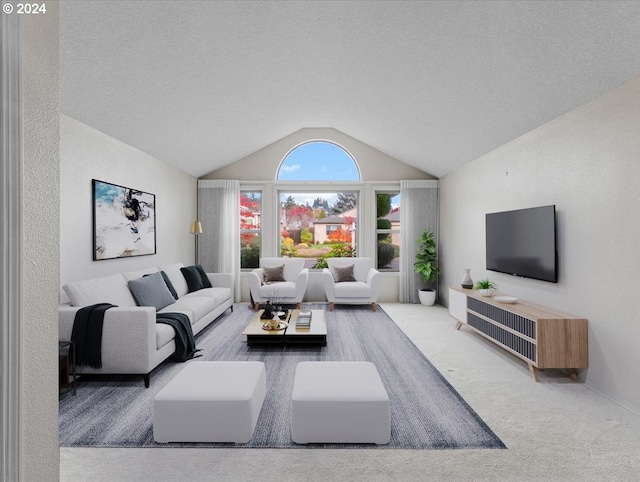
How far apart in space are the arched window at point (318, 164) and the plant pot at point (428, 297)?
97.0 inches

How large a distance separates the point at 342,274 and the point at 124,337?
4015mm

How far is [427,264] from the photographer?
21.2 feet

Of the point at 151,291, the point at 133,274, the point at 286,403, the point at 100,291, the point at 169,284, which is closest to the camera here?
the point at 286,403

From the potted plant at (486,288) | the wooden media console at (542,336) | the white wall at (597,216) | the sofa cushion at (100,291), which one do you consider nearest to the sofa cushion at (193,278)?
the sofa cushion at (100,291)

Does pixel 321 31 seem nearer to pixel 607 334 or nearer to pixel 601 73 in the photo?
pixel 601 73

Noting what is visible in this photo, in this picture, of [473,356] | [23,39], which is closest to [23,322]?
[23,39]

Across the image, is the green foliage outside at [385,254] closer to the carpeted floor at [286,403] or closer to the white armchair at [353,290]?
the white armchair at [353,290]

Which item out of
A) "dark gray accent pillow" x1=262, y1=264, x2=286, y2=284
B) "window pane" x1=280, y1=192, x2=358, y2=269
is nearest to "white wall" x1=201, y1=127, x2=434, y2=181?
"window pane" x1=280, y1=192, x2=358, y2=269

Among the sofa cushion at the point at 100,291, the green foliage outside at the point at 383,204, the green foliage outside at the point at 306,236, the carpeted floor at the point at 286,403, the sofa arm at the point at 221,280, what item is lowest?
the carpeted floor at the point at 286,403

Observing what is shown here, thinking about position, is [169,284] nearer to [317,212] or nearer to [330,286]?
[330,286]

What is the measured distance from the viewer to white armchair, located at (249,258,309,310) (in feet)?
19.4

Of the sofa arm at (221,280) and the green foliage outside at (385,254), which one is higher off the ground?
the green foliage outside at (385,254)

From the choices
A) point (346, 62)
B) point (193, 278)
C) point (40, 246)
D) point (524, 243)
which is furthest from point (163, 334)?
point (524, 243)

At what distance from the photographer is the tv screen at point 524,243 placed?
3418mm
